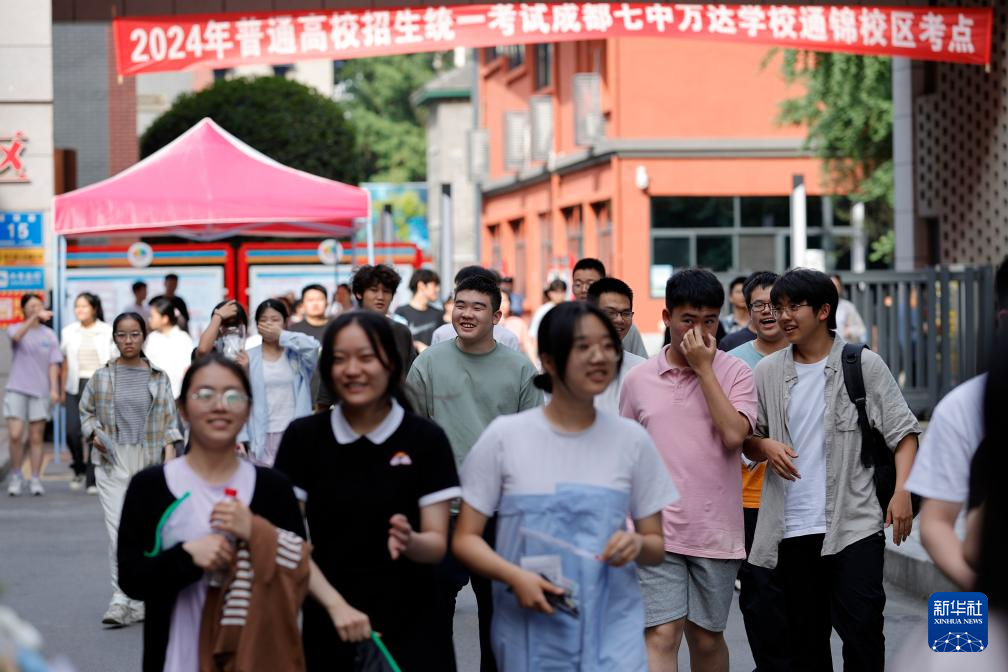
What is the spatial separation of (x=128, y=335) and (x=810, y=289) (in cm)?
469

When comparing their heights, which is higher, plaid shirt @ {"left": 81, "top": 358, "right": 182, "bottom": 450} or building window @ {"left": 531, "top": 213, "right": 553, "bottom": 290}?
building window @ {"left": 531, "top": 213, "right": 553, "bottom": 290}

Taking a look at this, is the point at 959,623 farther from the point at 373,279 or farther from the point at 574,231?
the point at 574,231

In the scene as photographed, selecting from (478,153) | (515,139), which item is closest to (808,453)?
(515,139)

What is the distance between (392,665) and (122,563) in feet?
2.50

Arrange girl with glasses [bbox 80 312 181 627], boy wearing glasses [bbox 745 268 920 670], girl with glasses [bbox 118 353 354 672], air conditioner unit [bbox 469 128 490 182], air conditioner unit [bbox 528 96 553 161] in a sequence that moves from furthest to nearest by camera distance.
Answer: air conditioner unit [bbox 469 128 490 182]
air conditioner unit [bbox 528 96 553 161]
girl with glasses [bbox 80 312 181 627]
boy wearing glasses [bbox 745 268 920 670]
girl with glasses [bbox 118 353 354 672]

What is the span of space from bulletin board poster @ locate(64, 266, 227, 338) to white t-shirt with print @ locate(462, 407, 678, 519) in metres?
17.9

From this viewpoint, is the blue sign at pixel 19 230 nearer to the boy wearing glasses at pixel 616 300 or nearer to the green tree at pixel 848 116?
the green tree at pixel 848 116

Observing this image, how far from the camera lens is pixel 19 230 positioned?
19.6m

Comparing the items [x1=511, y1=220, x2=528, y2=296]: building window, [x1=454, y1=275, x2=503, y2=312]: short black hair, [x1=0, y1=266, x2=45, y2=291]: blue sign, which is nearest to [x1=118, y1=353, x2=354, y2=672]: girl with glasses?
[x1=454, y1=275, x2=503, y2=312]: short black hair

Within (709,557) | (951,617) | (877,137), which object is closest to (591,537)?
(709,557)

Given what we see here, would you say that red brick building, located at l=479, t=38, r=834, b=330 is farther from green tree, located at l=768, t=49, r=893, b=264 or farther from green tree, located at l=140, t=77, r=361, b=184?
green tree, located at l=140, t=77, r=361, b=184

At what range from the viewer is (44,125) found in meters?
20.0

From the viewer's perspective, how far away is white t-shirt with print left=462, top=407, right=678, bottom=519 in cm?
449

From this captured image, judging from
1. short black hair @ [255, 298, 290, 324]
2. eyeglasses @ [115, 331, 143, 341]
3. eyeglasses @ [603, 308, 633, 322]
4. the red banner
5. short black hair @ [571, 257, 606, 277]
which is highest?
the red banner
